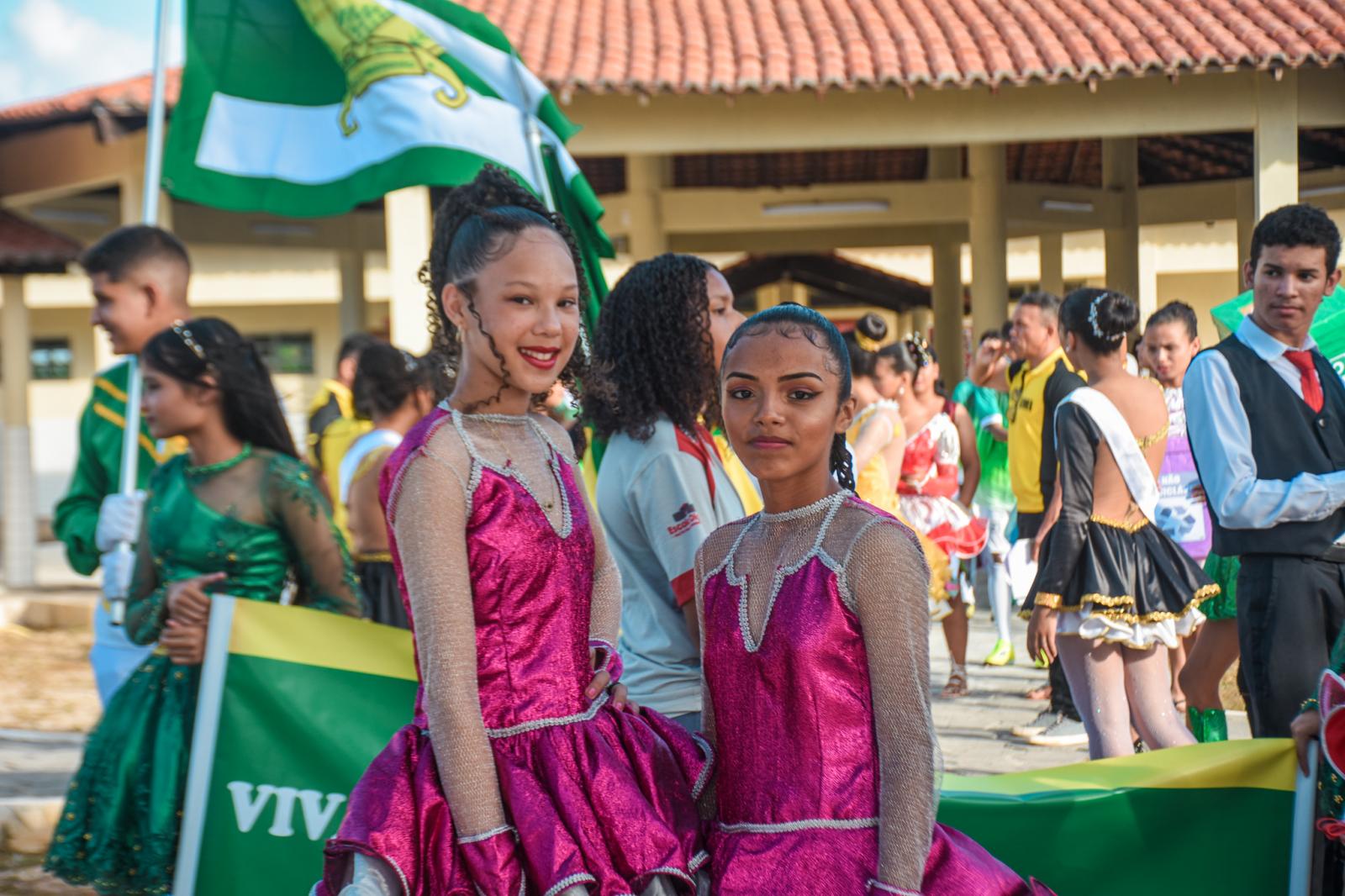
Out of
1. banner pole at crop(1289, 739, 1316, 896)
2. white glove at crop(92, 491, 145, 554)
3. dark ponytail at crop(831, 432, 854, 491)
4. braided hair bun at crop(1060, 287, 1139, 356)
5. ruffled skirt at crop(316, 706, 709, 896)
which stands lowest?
banner pole at crop(1289, 739, 1316, 896)

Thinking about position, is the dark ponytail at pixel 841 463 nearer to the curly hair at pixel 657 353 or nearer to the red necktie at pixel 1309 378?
the curly hair at pixel 657 353

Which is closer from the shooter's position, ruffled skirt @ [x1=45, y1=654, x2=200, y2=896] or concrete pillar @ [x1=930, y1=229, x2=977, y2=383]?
ruffled skirt @ [x1=45, y1=654, x2=200, y2=896]

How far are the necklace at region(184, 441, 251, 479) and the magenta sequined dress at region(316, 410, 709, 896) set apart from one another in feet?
4.60

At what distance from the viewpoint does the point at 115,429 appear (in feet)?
15.6

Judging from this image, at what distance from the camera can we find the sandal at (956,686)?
7980 millimetres

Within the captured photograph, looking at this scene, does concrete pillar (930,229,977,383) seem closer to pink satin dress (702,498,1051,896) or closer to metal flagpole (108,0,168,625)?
metal flagpole (108,0,168,625)

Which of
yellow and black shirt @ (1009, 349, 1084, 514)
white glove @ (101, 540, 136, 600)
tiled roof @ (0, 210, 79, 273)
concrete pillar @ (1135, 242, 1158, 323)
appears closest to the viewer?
white glove @ (101, 540, 136, 600)

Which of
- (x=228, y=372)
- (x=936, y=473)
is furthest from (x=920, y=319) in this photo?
(x=228, y=372)

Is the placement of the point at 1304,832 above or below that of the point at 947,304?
below

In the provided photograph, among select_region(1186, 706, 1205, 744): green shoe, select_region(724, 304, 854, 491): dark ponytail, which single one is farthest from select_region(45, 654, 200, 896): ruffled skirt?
select_region(1186, 706, 1205, 744): green shoe

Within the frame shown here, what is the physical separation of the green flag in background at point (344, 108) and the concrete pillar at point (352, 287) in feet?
37.8

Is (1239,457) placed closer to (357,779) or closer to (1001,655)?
(357,779)

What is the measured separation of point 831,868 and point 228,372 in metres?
2.26

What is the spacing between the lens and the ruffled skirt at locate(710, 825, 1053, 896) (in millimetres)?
2318
